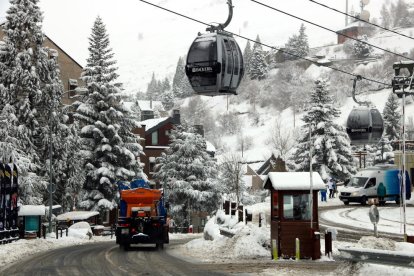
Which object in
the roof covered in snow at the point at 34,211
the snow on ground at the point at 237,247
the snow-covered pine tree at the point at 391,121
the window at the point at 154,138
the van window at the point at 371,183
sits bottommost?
the snow on ground at the point at 237,247

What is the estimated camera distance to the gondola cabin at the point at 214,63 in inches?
624

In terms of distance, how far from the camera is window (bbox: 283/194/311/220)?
2110 centimetres

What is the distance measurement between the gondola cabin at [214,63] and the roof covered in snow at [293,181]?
5446mm

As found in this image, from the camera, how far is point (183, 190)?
5116 cm

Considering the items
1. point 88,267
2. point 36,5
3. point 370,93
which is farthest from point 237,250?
point 370,93

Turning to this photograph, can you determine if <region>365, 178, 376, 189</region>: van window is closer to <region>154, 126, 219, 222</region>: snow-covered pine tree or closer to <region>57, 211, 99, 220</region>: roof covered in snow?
<region>154, 126, 219, 222</region>: snow-covered pine tree

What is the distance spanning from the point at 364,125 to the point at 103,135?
814 inches

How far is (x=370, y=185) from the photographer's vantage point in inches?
1976

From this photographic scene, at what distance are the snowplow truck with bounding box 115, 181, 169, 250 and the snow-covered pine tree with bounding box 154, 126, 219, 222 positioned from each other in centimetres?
2128

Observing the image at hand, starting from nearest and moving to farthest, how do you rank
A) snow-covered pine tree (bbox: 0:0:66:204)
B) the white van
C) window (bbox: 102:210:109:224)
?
snow-covered pine tree (bbox: 0:0:66:204), the white van, window (bbox: 102:210:109:224)

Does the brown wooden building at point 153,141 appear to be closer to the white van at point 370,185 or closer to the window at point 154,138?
the window at point 154,138

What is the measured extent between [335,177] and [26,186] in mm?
36507

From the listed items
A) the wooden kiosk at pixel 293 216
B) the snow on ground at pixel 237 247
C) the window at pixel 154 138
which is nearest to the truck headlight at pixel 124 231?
the snow on ground at pixel 237 247

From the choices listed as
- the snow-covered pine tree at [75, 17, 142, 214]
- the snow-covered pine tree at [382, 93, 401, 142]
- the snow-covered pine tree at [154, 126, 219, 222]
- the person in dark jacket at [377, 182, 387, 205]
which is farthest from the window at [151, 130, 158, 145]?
the snow-covered pine tree at [382, 93, 401, 142]
